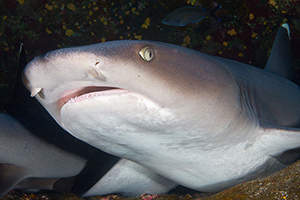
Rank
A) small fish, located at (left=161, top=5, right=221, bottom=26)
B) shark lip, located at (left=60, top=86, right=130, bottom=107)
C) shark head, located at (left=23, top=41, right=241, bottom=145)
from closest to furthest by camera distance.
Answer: shark head, located at (left=23, top=41, right=241, bottom=145), shark lip, located at (left=60, top=86, right=130, bottom=107), small fish, located at (left=161, top=5, right=221, bottom=26)

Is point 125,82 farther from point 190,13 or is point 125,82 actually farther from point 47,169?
point 190,13

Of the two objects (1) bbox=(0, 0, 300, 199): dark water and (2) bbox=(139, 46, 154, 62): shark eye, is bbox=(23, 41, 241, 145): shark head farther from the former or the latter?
(1) bbox=(0, 0, 300, 199): dark water

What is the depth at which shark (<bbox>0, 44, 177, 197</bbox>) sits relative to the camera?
95.6 inches

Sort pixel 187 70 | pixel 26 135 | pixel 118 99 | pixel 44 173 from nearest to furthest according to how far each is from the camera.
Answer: pixel 118 99, pixel 187 70, pixel 26 135, pixel 44 173

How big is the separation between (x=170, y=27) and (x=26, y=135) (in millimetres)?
2918

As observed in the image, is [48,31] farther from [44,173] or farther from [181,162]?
[181,162]

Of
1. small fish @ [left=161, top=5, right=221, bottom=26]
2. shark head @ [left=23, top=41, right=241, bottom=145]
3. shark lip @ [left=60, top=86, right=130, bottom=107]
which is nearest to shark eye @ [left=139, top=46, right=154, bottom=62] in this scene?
shark head @ [left=23, top=41, right=241, bottom=145]

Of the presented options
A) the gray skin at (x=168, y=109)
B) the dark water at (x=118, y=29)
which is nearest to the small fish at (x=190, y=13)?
the dark water at (x=118, y=29)

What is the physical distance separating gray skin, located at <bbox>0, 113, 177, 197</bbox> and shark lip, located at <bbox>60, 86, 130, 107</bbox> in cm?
128

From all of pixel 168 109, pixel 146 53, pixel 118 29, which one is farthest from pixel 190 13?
pixel 168 109

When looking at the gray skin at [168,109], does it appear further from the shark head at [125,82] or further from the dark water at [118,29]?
the dark water at [118,29]

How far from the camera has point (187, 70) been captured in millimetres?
1410

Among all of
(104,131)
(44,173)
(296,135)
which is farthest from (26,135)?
(296,135)

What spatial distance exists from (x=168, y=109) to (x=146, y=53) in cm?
37
